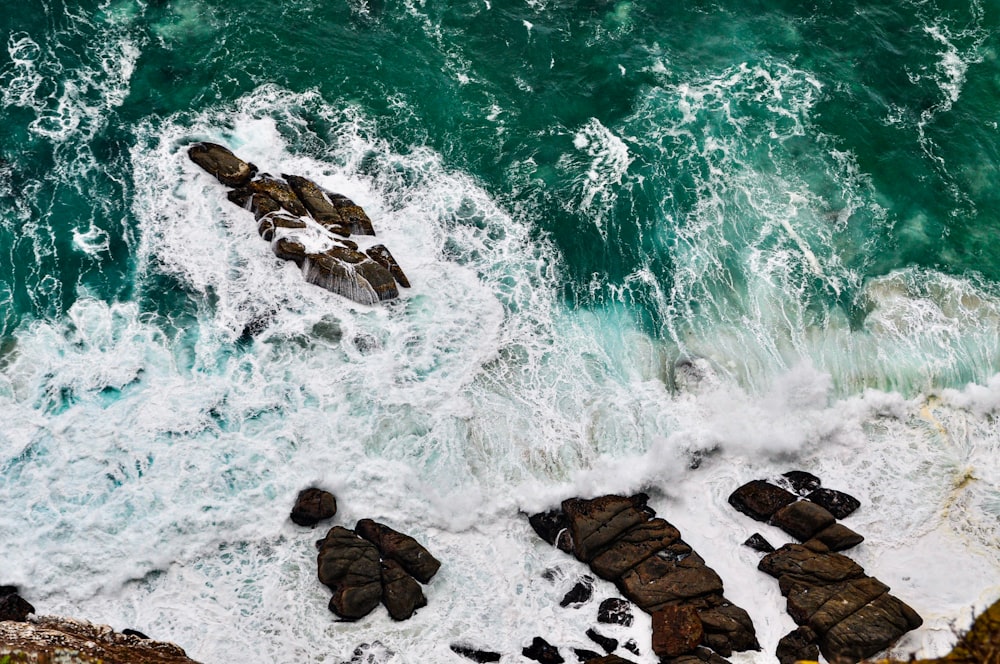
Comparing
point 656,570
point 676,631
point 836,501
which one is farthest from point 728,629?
point 836,501

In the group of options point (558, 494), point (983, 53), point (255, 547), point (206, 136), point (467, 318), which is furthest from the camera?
point (983, 53)

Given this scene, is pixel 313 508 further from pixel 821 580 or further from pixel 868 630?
pixel 868 630

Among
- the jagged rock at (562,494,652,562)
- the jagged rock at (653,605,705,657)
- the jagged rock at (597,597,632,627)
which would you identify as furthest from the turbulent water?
the jagged rock at (653,605,705,657)

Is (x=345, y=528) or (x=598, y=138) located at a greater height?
(x=598, y=138)

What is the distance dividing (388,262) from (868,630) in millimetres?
26329

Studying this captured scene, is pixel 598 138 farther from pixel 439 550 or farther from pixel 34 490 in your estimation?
pixel 34 490

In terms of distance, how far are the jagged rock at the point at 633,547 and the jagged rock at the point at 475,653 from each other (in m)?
5.40

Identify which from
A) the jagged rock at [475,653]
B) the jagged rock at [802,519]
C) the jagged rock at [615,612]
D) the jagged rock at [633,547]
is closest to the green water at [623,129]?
the jagged rock at [802,519]

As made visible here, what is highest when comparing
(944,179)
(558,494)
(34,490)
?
(944,179)

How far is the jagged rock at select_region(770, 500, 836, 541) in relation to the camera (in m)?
35.8

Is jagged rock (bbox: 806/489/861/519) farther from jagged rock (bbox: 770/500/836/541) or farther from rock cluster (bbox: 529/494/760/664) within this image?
rock cluster (bbox: 529/494/760/664)

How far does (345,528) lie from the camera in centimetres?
3466

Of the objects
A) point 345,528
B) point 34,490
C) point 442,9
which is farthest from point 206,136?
point 345,528

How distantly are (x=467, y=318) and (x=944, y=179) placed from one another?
28.9 metres
